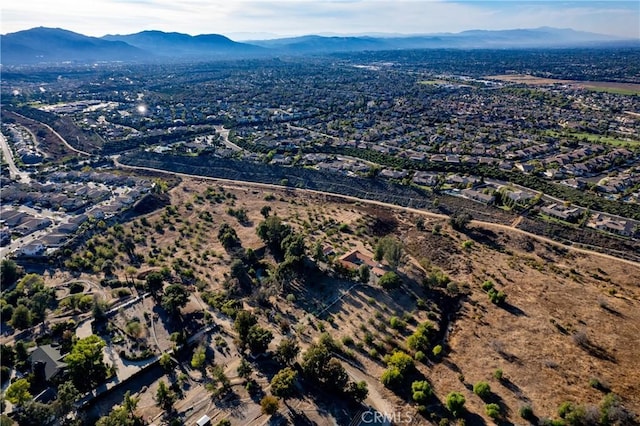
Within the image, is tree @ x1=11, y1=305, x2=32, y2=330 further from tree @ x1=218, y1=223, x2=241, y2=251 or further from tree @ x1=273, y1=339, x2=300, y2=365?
tree @ x1=273, y1=339, x2=300, y2=365

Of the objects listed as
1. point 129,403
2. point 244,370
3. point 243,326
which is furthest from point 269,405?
point 129,403

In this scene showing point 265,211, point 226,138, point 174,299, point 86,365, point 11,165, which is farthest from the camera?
point 226,138

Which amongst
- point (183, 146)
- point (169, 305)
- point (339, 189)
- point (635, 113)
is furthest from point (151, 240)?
point (635, 113)

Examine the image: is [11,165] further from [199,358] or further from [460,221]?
[460,221]

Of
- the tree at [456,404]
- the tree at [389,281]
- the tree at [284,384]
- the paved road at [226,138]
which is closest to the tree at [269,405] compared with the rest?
the tree at [284,384]

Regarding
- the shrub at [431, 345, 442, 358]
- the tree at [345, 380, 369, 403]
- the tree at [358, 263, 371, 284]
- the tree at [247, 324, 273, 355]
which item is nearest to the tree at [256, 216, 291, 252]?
the tree at [358, 263, 371, 284]

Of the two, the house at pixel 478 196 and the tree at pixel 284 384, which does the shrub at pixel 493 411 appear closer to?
the tree at pixel 284 384

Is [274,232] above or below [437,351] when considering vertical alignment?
above
